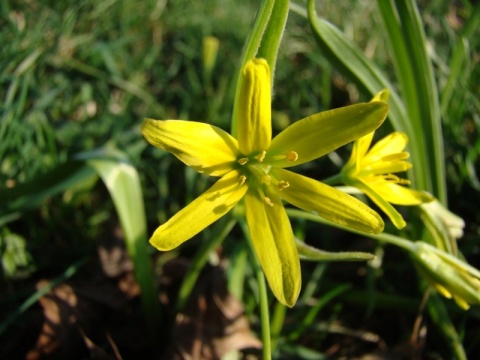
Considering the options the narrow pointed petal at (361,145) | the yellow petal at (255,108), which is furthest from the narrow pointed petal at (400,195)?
the yellow petal at (255,108)

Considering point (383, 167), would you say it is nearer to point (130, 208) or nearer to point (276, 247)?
point (276, 247)

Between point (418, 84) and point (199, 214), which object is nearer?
point (199, 214)

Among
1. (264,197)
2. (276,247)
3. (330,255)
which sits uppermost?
(264,197)

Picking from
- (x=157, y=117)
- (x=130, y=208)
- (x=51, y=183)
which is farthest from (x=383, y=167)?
(x=157, y=117)

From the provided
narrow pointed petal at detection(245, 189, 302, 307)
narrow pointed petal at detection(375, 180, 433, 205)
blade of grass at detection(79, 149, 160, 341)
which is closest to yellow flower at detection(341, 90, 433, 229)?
narrow pointed petal at detection(375, 180, 433, 205)

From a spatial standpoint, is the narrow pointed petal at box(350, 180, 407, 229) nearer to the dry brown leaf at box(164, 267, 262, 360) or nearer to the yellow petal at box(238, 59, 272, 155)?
the yellow petal at box(238, 59, 272, 155)

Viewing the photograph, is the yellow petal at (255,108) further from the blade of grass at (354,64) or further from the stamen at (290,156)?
the blade of grass at (354,64)
